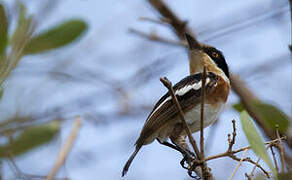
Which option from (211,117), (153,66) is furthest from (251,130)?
(153,66)

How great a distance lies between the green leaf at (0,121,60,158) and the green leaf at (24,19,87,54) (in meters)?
→ 0.60

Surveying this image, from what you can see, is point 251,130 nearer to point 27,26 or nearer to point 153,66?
point 27,26

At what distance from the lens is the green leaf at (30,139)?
9.20 feet

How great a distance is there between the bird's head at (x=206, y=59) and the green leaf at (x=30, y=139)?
179 centimetres

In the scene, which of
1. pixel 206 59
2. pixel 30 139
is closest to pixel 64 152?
pixel 30 139

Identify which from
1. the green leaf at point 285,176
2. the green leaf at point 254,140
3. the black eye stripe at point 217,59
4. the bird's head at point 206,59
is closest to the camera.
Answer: the green leaf at point 285,176

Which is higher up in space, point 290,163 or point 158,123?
point 158,123

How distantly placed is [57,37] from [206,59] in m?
1.93

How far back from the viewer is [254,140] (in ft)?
6.44

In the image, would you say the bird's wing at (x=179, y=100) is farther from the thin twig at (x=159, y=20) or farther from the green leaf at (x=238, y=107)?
the thin twig at (x=159, y=20)

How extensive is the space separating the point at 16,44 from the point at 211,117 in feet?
6.00

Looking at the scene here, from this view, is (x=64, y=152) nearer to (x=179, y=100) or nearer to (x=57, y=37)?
(x=57, y=37)

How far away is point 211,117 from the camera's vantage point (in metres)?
3.49

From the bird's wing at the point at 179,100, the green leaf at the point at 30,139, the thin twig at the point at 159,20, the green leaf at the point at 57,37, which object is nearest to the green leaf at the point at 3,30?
the green leaf at the point at 57,37
